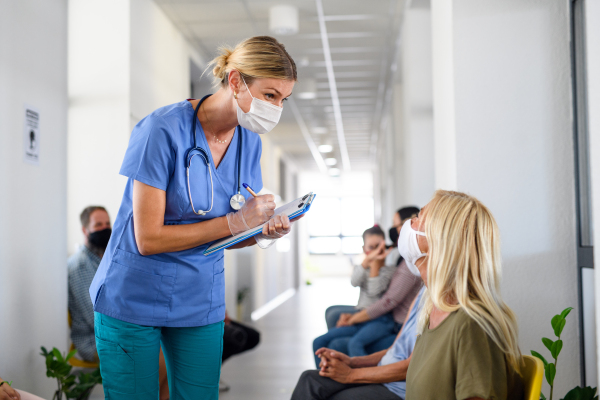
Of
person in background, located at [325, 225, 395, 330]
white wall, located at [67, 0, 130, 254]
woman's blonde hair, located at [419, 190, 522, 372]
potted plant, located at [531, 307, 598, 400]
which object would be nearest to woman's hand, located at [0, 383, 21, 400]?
woman's blonde hair, located at [419, 190, 522, 372]

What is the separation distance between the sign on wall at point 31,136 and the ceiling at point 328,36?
69.3 inches

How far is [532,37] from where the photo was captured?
2.42 m

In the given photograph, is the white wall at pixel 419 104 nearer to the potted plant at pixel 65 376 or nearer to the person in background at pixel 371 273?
the person in background at pixel 371 273

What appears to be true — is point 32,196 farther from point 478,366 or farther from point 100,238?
point 478,366

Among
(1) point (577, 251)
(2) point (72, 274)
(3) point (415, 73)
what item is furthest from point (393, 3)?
(2) point (72, 274)

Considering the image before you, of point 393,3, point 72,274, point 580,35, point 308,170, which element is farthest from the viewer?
point 308,170

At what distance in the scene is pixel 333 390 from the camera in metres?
2.02

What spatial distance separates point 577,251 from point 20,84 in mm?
2574

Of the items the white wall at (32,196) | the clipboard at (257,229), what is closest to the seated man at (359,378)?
the clipboard at (257,229)

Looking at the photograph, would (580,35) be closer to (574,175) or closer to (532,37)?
(532,37)

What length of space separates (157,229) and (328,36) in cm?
447

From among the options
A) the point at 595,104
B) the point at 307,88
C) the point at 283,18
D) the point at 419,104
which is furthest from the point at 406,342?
the point at 307,88

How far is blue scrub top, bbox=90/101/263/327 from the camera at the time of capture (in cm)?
136

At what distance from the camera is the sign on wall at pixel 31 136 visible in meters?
2.42
